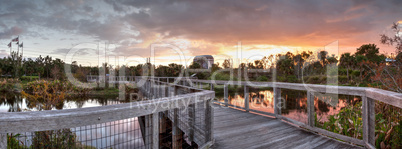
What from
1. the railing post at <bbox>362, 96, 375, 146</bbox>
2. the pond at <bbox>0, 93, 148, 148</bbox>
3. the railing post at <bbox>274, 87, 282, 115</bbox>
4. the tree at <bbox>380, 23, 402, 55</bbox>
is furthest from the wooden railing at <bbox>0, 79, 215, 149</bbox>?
the tree at <bbox>380, 23, 402, 55</bbox>

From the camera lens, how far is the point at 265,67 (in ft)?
113

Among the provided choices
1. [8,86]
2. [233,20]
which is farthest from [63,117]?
[8,86]

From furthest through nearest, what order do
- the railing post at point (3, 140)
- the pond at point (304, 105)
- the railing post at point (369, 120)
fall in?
the pond at point (304, 105), the railing post at point (369, 120), the railing post at point (3, 140)

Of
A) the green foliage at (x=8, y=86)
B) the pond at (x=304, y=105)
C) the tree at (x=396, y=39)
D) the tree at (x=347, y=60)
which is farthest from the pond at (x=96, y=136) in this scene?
the tree at (x=347, y=60)

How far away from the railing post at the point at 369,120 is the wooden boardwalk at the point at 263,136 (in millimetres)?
297

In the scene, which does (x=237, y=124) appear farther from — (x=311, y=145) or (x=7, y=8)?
(x=7, y=8)

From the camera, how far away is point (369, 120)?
9.27ft

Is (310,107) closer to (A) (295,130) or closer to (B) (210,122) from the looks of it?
(A) (295,130)

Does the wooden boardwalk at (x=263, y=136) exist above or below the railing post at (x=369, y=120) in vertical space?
below

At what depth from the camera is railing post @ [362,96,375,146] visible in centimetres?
279

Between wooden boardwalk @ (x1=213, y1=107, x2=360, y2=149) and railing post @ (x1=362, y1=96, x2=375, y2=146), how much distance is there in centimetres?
30

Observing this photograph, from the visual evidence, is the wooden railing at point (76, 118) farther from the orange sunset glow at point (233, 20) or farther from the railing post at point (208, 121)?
the orange sunset glow at point (233, 20)

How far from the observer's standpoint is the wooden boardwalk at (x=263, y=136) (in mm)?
3201

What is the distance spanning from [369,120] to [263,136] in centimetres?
166
